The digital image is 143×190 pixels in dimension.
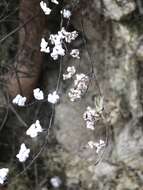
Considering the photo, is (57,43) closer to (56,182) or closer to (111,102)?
(111,102)

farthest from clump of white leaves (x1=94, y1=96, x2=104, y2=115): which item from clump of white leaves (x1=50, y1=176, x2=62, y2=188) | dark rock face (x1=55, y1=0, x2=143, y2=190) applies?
clump of white leaves (x1=50, y1=176, x2=62, y2=188)

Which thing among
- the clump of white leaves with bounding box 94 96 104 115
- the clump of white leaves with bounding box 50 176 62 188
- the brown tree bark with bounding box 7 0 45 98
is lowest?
the clump of white leaves with bounding box 50 176 62 188

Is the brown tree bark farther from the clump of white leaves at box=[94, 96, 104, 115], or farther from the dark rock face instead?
the clump of white leaves at box=[94, 96, 104, 115]

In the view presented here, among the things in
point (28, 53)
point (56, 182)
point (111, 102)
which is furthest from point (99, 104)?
point (56, 182)

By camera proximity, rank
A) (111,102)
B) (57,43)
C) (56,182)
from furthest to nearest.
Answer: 1. (56,182)
2. (111,102)
3. (57,43)

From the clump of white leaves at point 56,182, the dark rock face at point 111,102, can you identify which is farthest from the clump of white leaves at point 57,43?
the clump of white leaves at point 56,182

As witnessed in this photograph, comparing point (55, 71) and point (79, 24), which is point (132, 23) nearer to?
point (79, 24)

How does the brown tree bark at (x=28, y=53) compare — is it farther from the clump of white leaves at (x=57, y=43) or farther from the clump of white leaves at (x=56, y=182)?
the clump of white leaves at (x=56, y=182)

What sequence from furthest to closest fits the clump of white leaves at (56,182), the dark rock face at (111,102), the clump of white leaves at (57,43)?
the clump of white leaves at (56,182)
the dark rock face at (111,102)
the clump of white leaves at (57,43)

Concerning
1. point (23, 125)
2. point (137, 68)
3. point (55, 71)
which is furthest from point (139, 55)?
point (23, 125)
